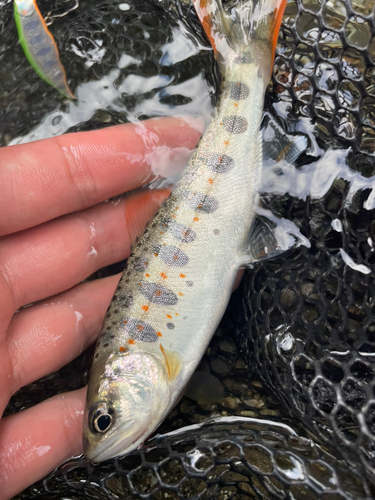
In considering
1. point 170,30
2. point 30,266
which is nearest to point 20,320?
point 30,266

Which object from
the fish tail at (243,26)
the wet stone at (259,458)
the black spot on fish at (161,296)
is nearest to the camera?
the wet stone at (259,458)

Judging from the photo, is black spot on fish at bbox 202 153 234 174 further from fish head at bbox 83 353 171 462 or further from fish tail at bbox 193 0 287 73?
fish head at bbox 83 353 171 462

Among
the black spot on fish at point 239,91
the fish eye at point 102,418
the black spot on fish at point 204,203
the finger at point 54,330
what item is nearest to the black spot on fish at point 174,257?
the black spot on fish at point 204,203

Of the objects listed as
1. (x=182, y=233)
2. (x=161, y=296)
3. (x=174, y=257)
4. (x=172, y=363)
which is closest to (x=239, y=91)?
(x=182, y=233)

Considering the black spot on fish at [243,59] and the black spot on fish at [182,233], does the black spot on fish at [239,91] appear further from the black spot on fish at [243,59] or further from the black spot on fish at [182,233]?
the black spot on fish at [182,233]

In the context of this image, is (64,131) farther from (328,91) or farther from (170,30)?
(328,91)

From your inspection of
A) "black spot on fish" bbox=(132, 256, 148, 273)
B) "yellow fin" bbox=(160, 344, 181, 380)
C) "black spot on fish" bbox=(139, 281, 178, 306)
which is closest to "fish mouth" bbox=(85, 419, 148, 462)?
"yellow fin" bbox=(160, 344, 181, 380)
